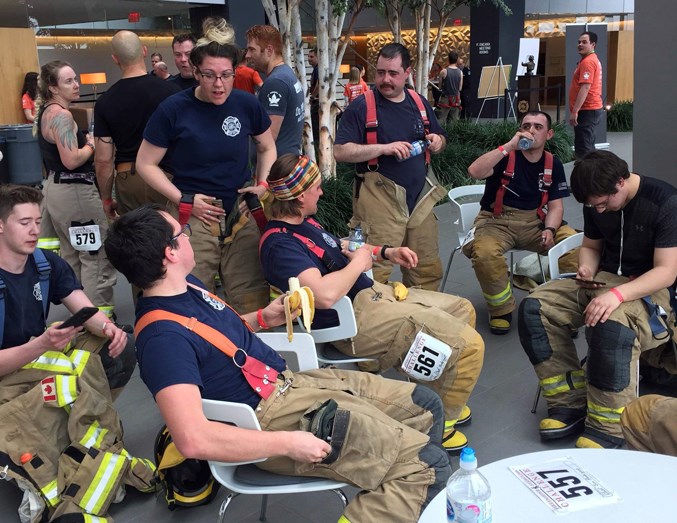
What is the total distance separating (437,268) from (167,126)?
6.72 feet

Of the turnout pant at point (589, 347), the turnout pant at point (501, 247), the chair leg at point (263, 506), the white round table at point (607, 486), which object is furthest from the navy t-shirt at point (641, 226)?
the chair leg at point (263, 506)

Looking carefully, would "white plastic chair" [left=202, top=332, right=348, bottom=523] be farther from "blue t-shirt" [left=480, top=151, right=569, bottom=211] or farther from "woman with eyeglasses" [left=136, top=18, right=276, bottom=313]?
"blue t-shirt" [left=480, top=151, right=569, bottom=211]

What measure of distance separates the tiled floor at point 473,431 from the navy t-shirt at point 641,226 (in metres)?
0.89

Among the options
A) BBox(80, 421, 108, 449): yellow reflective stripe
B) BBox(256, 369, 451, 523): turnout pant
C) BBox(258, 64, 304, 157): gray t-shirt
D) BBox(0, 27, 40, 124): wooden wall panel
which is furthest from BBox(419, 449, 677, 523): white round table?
BBox(0, 27, 40, 124): wooden wall panel

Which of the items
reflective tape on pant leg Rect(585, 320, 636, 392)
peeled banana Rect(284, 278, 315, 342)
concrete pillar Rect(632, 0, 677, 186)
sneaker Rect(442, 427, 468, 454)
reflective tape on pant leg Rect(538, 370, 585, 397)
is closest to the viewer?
peeled banana Rect(284, 278, 315, 342)

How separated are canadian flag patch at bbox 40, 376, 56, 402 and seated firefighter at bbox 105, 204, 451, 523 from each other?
0.87m

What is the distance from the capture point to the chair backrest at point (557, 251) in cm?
382

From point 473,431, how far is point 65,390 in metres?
1.93

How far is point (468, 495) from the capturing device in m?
1.84

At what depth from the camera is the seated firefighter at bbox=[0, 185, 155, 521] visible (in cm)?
276

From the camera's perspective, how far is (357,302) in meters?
3.26

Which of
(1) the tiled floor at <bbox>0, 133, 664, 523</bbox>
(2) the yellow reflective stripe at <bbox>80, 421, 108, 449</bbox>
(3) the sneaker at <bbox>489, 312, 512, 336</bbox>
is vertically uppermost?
(2) the yellow reflective stripe at <bbox>80, 421, 108, 449</bbox>

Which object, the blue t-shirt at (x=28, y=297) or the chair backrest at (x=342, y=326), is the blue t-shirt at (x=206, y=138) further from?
the chair backrest at (x=342, y=326)

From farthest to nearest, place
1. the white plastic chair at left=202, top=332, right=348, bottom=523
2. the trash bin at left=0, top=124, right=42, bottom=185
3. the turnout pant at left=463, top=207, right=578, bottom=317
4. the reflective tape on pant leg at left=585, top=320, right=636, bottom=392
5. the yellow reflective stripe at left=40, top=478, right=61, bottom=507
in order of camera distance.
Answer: the trash bin at left=0, top=124, right=42, bottom=185, the turnout pant at left=463, top=207, right=578, bottom=317, the reflective tape on pant leg at left=585, top=320, right=636, bottom=392, the yellow reflective stripe at left=40, top=478, right=61, bottom=507, the white plastic chair at left=202, top=332, right=348, bottom=523
